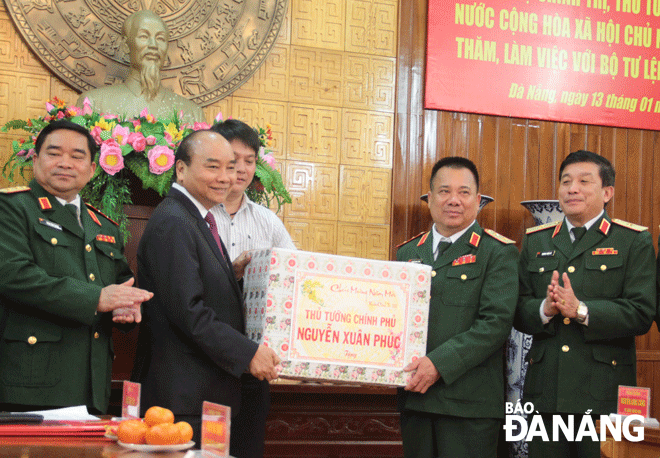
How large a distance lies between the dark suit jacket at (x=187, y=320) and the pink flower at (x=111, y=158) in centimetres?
75

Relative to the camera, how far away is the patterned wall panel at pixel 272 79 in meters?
3.83

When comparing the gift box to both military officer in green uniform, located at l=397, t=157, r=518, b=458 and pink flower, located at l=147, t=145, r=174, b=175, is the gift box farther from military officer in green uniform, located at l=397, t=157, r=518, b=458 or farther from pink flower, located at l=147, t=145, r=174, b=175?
pink flower, located at l=147, t=145, r=174, b=175

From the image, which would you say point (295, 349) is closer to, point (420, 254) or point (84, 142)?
point (420, 254)

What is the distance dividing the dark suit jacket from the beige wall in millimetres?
1884

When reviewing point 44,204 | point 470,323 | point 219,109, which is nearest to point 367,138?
point 219,109

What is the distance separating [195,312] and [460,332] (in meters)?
0.83

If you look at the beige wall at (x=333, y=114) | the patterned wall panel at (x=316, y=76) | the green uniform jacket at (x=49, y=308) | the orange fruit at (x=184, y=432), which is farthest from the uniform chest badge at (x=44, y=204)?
the patterned wall panel at (x=316, y=76)

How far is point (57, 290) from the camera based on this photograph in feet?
6.28

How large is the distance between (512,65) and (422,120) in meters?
0.63

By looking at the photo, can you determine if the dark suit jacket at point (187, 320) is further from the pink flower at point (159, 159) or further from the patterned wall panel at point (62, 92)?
the patterned wall panel at point (62, 92)

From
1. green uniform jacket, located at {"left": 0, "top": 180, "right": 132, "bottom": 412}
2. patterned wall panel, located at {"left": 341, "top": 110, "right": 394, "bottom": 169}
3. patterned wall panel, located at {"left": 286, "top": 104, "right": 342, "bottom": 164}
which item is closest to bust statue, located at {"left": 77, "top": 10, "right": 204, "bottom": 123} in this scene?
patterned wall panel, located at {"left": 286, "top": 104, "right": 342, "bottom": 164}

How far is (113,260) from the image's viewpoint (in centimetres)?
219

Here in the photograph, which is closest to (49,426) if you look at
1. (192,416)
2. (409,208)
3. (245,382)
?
(192,416)

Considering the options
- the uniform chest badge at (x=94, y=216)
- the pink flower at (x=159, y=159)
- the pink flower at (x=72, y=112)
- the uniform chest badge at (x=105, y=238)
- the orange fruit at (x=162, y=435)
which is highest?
the pink flower at (x=72, y=112)
